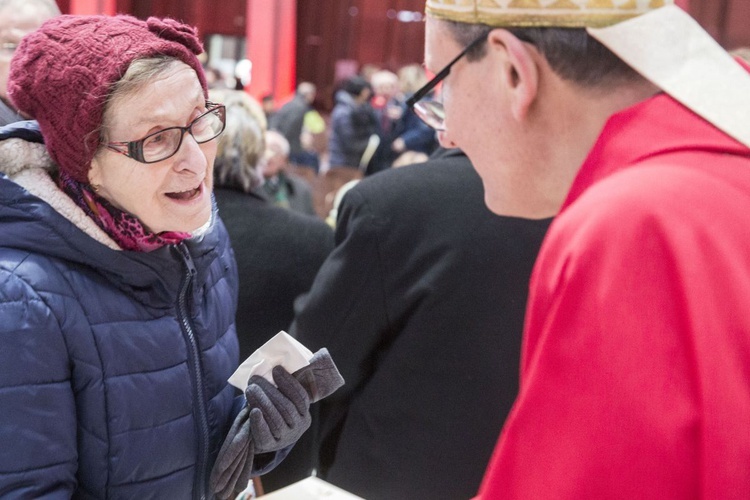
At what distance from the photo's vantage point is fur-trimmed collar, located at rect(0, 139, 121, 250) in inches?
59.6

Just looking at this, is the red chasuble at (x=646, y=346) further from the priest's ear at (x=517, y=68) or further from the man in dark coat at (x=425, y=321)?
the man in dark coat at (x=425, y=321)

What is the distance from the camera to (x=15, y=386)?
1.37m

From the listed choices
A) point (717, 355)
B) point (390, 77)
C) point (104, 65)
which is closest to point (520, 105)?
point (717, 355)

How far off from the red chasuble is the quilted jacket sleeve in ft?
2.76

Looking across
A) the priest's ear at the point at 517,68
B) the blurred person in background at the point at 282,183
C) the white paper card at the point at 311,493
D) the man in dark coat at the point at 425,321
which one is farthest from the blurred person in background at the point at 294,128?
the priest's ear at the point at 517,68

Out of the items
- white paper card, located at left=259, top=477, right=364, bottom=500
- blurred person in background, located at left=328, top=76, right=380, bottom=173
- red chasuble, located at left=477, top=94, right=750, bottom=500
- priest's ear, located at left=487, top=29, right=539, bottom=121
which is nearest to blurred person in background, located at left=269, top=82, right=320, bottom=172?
blurred person in background, located at left=328, top=76, right=380, bottom=173

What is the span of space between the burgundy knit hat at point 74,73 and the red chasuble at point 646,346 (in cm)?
93

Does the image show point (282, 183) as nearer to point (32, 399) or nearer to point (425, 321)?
point (425, 321)

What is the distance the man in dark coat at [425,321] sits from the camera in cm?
207

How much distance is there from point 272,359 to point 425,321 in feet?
1.69

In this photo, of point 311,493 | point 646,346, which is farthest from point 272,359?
point 646,346

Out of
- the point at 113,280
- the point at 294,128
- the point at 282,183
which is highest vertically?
the point at 113,280

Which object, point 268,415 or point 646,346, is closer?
point 646,346

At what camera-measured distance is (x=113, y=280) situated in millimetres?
1551
